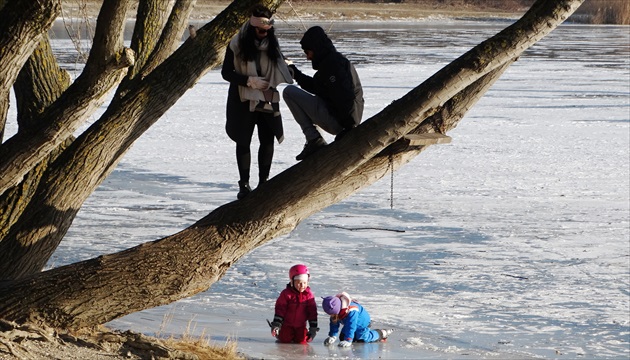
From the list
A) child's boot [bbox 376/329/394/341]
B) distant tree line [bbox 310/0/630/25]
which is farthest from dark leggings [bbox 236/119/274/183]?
distant tree line [bbox 310/0/630/25]

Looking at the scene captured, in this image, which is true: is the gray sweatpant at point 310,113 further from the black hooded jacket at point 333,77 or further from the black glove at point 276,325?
the black glove at point 276,325

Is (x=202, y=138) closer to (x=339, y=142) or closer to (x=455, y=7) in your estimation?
(x=339, y=142)

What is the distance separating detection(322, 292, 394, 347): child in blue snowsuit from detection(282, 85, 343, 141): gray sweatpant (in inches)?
69.5

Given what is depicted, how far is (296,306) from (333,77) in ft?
7.01

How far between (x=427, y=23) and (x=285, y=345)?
156 ft

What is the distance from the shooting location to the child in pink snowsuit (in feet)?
23.2

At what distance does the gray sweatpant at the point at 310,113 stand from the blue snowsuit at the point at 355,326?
74.2 inches

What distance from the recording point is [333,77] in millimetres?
5539

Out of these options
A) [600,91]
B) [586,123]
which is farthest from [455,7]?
[586,123]

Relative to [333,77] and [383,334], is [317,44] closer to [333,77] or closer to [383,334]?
[333,77]

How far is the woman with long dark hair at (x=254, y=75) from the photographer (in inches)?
225

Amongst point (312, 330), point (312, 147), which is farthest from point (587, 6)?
point (312, 147)

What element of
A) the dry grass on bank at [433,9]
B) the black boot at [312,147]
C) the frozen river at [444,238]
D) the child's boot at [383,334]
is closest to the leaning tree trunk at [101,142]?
the black boot at [312,147]

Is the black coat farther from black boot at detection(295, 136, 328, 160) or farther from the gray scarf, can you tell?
black boot at detection(295, 136, 328, 160)
